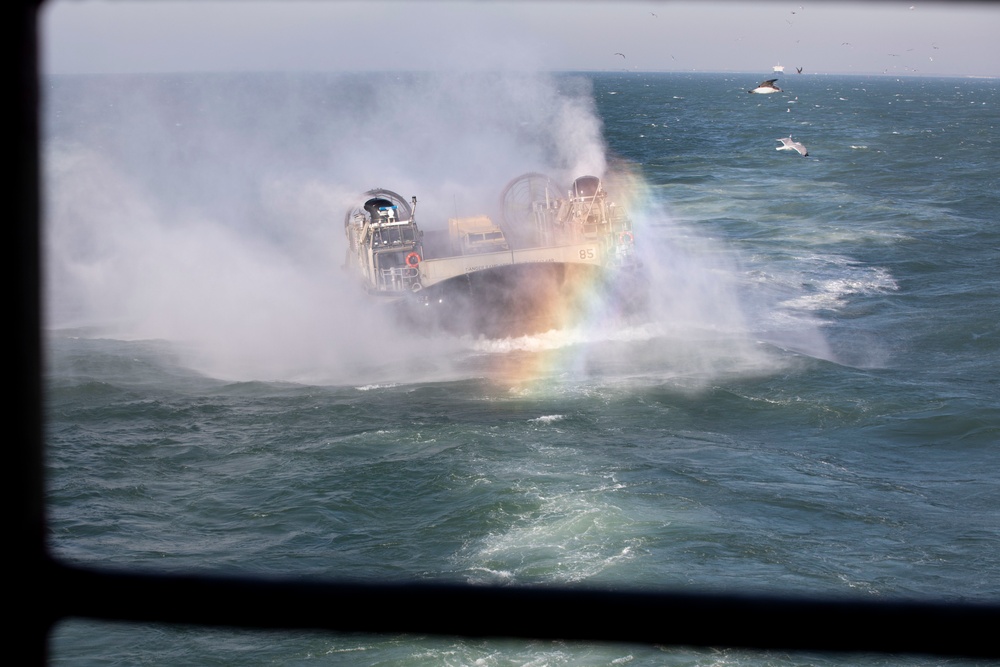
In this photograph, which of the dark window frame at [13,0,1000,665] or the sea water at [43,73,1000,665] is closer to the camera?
the dark window frame at [13,0,1000,665]

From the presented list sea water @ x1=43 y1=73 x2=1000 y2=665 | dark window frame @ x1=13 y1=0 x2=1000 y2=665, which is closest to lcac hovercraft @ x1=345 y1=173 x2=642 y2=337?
sea water @ x1=43 y1=73 x2=1000 y2=665

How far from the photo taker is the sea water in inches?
527

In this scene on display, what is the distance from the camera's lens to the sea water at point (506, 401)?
13.4 metres

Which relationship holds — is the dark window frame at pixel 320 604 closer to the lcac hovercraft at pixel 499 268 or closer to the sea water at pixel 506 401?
the sea water at pixel 506 401

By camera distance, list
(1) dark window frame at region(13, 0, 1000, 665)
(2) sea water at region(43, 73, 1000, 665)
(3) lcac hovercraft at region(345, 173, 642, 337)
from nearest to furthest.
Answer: (1) dark window frame at region(13, 0, 1000, 665) → (2) sea water at region(43, 73, 1000, 665) → (3) lcac hovercraft at region(345, 173, 642, 337)

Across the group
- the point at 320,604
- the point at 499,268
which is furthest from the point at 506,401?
the point at 320,604

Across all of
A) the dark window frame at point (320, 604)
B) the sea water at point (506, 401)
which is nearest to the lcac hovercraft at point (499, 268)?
the sea water at point (506, 401)

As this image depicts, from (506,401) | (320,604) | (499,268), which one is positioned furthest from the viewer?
(499,268)

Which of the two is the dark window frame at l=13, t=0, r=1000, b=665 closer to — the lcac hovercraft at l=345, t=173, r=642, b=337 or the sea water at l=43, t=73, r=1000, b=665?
the sea water at l=43, t=73, r=1000, b=665

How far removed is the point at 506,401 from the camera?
2108 cm

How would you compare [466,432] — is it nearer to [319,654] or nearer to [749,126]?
[319,654]

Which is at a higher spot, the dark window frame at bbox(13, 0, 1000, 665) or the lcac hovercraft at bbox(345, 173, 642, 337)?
the lcac hovercraft at bbox(345, 173, 642, 337)

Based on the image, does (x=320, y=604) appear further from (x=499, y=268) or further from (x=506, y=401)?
(x=499, y=268)

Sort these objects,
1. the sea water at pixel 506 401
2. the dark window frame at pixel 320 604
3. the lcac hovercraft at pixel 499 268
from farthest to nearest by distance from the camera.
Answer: the lcac hovercraft at pixel 499 268 → the sea water at pixel 506 401 → the dark window frame at pixel 320 604
